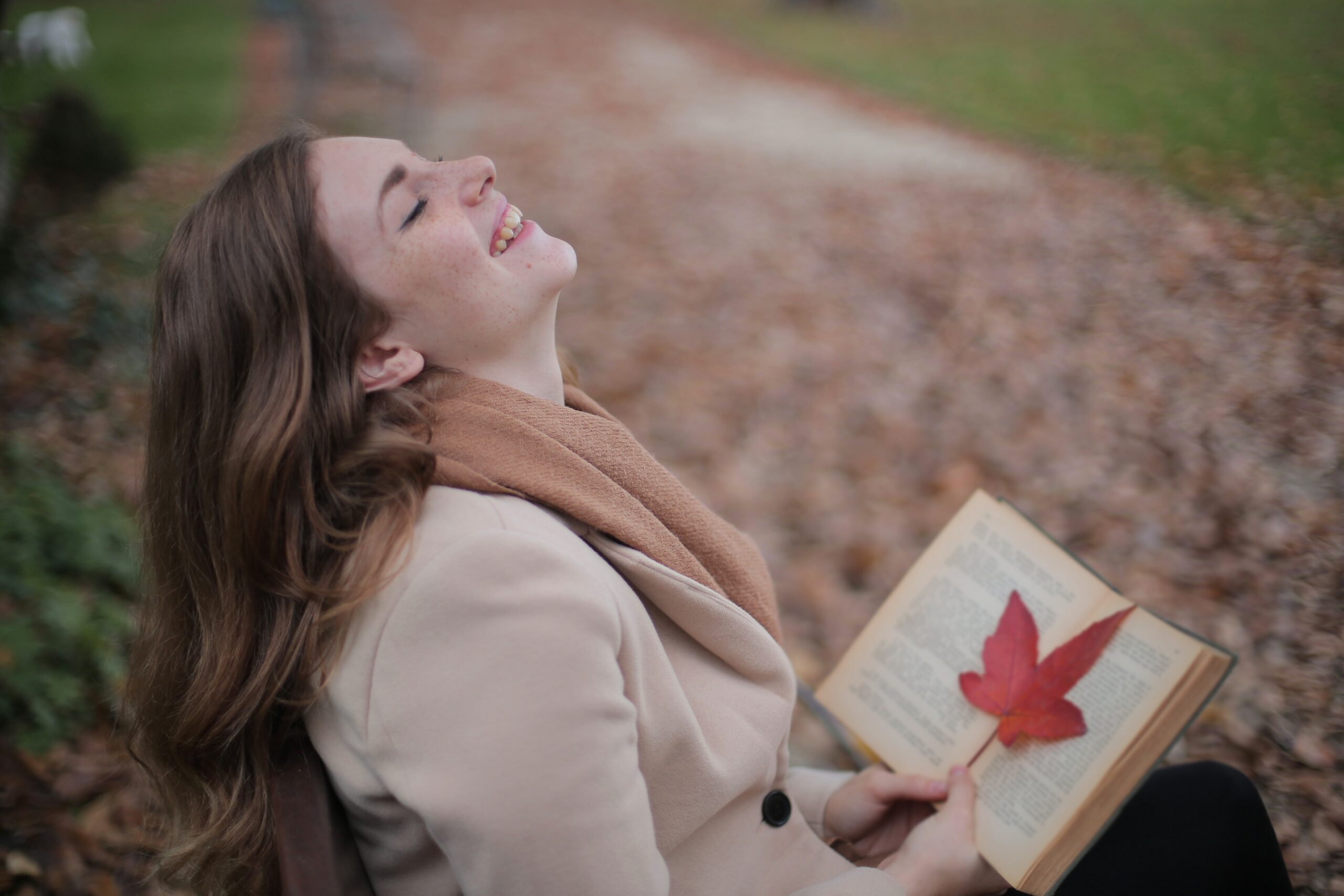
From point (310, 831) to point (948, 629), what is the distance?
4.12ft

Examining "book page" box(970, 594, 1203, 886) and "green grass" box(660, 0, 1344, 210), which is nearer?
"book page" box(970, 594, 1203, 886)

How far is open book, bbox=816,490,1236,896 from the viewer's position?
151 cm

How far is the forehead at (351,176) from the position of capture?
1.39 m

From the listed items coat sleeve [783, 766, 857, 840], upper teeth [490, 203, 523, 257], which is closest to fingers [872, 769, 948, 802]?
coat sleeve [783, 766, 857, 840]

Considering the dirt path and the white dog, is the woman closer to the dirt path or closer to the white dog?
the dirt path

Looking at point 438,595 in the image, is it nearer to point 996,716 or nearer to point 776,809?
point 776,809

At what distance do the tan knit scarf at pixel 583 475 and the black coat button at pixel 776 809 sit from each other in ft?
0.97

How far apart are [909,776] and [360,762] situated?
1.06 m

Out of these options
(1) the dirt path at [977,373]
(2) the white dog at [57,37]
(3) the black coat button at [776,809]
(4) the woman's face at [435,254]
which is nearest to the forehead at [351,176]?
(4) the woman's face at [435,254]

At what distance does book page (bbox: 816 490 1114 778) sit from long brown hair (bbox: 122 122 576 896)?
1080 millimetres

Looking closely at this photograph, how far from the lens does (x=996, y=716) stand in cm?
168

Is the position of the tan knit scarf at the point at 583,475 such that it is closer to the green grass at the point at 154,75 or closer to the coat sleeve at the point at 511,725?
the coat sleeve at the point at 511,725

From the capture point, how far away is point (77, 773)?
2406 millimetres

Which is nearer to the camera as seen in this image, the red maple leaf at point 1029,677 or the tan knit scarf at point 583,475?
the tan knit scarf at point 583,475
